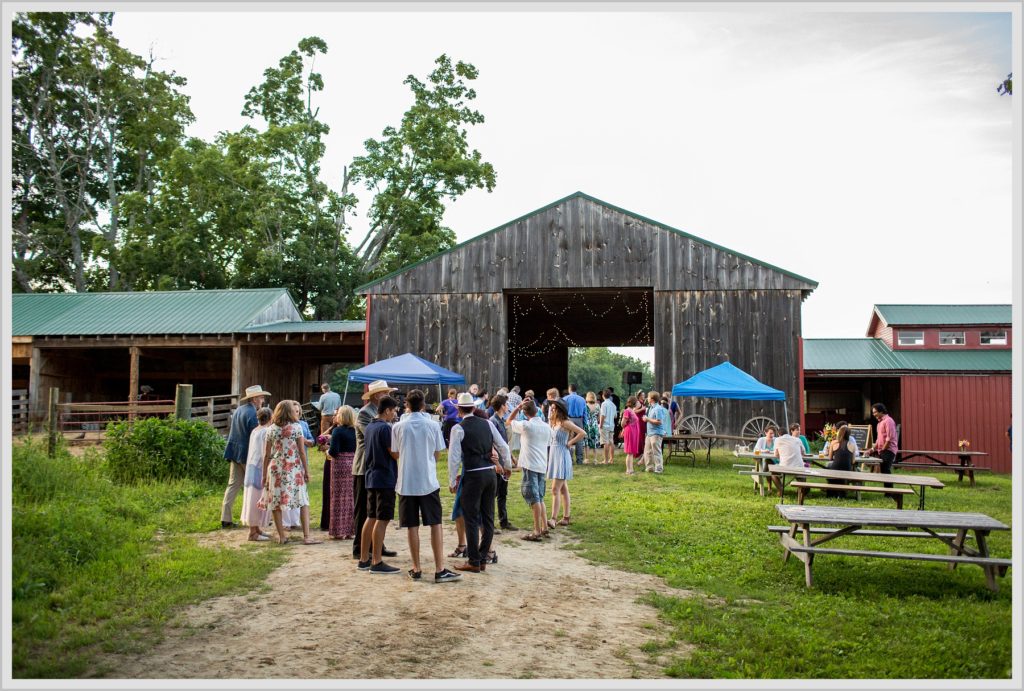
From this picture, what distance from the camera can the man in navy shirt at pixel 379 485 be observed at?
22.4 ft

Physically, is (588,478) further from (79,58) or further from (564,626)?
(79,58)

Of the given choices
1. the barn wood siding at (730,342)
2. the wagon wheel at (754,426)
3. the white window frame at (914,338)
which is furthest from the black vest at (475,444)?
the white window frame at (914,338)

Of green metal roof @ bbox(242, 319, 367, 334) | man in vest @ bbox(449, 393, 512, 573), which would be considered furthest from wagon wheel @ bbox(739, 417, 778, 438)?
man in vest @ bbox(449, 393, 512, 573)

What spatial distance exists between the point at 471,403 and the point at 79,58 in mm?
35956

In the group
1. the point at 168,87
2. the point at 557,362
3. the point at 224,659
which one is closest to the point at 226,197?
the point at 168,87

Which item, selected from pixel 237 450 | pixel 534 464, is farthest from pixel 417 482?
pixel 237 450

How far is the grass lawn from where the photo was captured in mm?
4984

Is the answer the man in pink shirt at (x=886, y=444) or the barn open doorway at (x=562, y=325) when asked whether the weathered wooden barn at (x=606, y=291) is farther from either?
the man in pink shirt at (x=886, y=444)

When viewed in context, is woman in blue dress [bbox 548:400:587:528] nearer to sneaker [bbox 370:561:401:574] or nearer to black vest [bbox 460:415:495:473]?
black vest [bbox 460:415:495:473]

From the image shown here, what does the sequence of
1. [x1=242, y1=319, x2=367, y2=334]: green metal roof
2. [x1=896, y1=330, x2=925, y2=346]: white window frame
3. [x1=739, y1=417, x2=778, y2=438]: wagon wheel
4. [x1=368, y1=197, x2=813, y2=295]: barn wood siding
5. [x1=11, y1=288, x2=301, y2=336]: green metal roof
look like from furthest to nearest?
1. [x1=896, y1=330, x2=925, y2=346]: white window frame
2. [x1=11, y1=288, x2=301, y2=336]: green metal roof
3. [x1=242, y1=319, x2=367, y2=334]: green metal roof
4. [x1=368, y1=197, x2=813, y2=295]: barn wood siding
5. [x1=739, y1=417, x2=778, y2=438]: wagon wheel

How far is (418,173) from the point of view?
114ft

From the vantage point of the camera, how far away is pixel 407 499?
671cm

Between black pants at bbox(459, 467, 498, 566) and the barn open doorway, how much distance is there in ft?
43.3

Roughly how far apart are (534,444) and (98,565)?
4249mm
